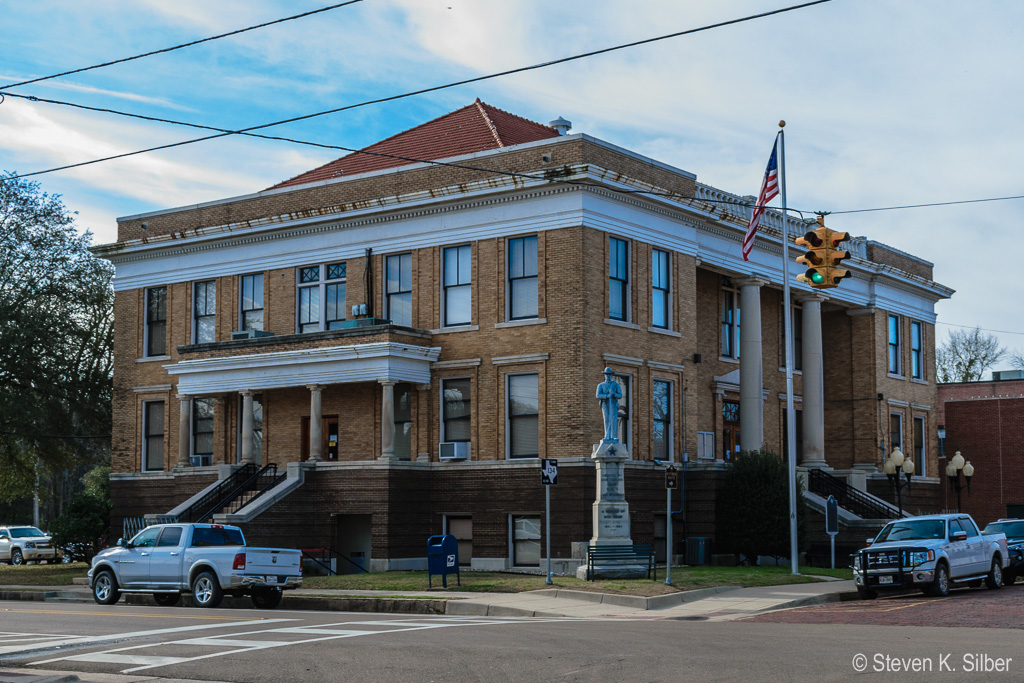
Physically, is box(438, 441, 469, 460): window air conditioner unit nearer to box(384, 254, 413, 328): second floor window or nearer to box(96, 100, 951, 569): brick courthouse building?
box(96, 100, 951, 569): brick courthouse building

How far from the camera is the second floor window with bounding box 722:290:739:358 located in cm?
4162

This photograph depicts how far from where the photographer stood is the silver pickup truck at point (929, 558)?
25.1 meters

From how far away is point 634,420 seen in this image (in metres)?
34.5

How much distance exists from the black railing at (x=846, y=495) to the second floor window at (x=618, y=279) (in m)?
11.0

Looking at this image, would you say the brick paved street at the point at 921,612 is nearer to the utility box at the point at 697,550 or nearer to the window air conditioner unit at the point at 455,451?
the utility box at the point at 697,550

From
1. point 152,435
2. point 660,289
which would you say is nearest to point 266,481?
point 152,435

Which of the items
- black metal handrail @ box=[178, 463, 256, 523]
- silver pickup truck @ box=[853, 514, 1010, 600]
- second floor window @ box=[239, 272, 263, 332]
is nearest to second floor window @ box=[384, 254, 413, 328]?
second floor window @ box=[239, 272, 263, 332]

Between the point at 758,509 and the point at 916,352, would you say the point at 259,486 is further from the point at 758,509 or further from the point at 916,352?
the point at 916,352

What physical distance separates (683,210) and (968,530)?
525 inches

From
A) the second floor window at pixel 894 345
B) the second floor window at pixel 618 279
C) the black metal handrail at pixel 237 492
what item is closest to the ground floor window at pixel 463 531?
the black metal handrail at pixel 237 492

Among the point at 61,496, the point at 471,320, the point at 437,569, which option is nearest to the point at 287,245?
the point at 471,320

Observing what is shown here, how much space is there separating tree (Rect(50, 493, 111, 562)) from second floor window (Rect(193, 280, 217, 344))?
7.41 meters

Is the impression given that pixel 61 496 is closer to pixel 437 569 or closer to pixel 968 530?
pixel 437 569

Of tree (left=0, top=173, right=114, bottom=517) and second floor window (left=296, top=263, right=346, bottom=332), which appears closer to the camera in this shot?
second floor window (left=296, top=263, right=346, bottom=332)
